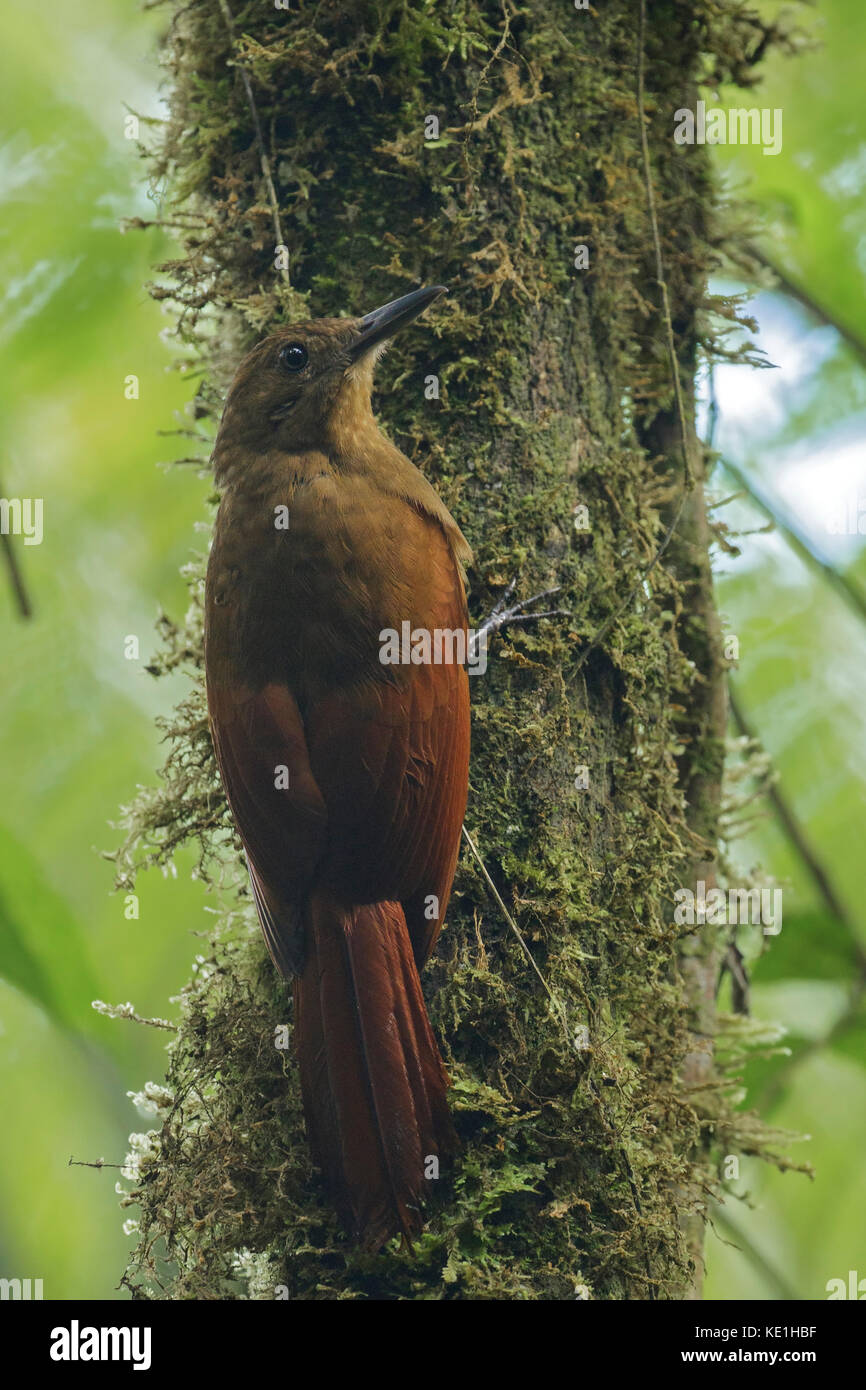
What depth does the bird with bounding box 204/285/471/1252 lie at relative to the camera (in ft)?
6.48

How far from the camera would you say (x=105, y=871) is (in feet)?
13.9

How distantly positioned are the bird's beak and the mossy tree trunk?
3.9 inches

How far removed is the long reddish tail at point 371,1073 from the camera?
194cm

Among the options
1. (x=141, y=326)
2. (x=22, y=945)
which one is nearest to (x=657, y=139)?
(x=141, y=326)

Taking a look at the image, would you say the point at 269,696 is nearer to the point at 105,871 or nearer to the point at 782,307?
the point at 105,871

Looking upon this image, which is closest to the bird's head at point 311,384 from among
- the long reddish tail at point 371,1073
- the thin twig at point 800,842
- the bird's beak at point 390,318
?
the bird's beak at point 390,318

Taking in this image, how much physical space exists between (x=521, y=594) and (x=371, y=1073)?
35.7 inches

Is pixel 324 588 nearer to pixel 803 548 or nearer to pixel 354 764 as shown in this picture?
pixel 354 764

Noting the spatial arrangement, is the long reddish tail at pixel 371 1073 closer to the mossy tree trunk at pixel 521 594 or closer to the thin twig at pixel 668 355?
the mossy tree trunk at pixel 521 594

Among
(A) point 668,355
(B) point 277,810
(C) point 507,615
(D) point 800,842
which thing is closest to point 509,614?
(C) point 507,615

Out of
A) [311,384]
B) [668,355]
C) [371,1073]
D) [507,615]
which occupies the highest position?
[668,355]

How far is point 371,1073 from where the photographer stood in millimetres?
1967

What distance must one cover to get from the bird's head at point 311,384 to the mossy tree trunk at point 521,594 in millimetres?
75
